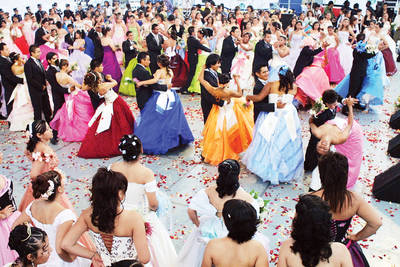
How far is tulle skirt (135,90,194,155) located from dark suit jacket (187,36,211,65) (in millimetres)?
3121

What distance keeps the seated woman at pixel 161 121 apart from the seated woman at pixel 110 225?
139 inches

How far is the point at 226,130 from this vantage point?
214 inches

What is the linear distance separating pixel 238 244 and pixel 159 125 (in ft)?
13.1

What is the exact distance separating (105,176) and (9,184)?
141 cm

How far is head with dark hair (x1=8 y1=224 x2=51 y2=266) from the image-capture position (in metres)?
2.19

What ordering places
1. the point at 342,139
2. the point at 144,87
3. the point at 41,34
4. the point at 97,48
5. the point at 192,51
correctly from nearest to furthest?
the point at 342,139 < the point at 144,87 < the point at 192,51 < the point at 97,48 < the point at 41,34

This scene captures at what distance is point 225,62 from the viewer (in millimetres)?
9430

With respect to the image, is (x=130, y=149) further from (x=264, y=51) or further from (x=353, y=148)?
(x=264, y=51)

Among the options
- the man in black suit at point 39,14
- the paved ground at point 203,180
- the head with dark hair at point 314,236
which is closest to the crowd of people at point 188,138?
the head with dark hair at point 314,236

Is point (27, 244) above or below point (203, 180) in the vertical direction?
above

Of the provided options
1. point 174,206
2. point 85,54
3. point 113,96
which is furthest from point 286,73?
point 85,54

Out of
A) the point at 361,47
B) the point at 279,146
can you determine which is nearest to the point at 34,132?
the point at 279,146

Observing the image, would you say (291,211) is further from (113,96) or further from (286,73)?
(113,96)

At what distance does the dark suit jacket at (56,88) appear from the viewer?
6152 millimetres
